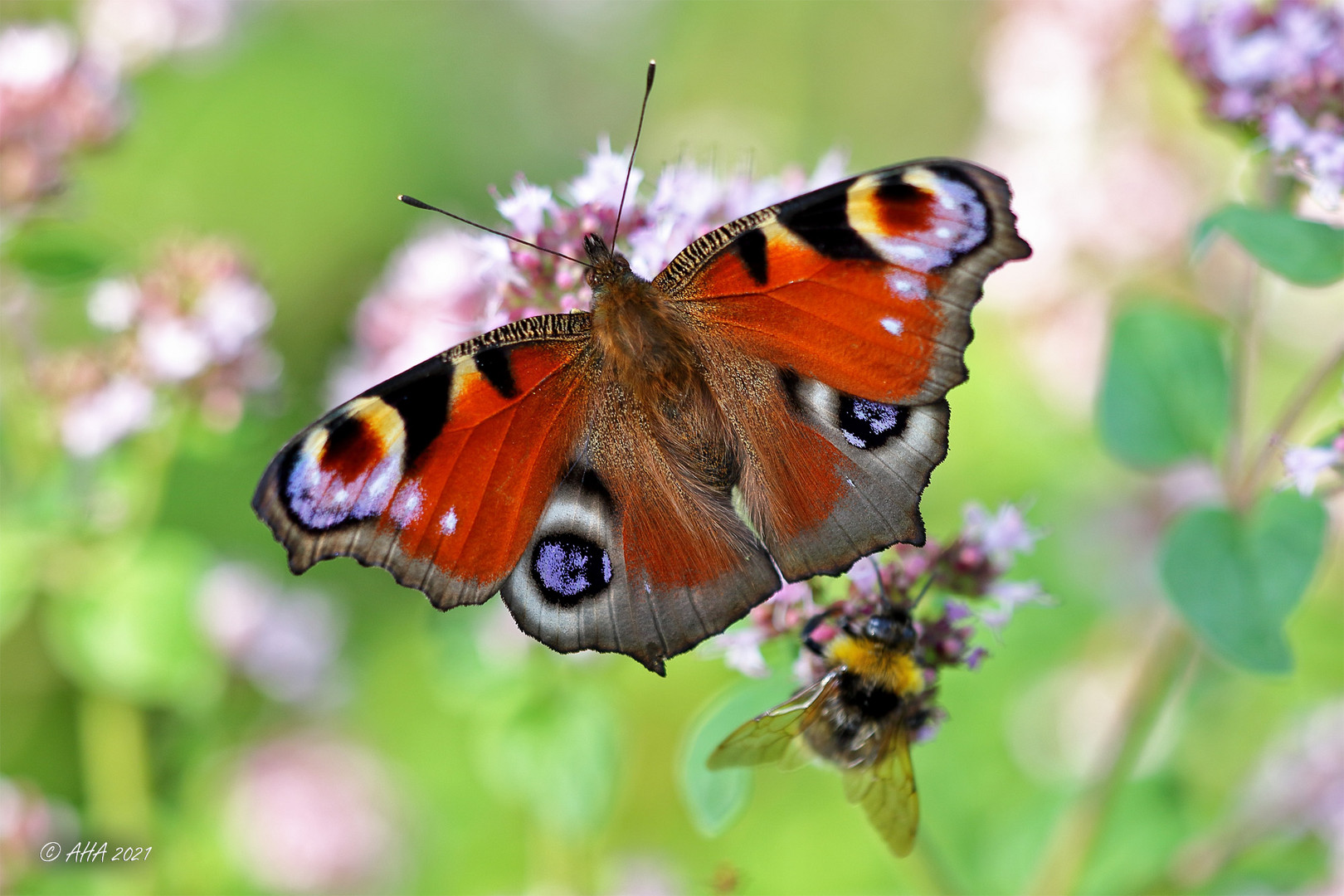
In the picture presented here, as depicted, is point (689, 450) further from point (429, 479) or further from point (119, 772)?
point (119, 772)

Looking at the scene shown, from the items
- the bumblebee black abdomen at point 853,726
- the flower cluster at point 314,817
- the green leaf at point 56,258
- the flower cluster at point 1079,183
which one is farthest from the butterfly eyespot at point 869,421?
the flower cluster at point 314,817

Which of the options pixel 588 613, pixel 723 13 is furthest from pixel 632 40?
pixel 588 613

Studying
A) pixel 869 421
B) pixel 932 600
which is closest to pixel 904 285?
pixel 869 421

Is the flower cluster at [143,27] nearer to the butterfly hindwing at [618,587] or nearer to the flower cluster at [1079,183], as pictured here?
the butterfly hindwing at [618,587]

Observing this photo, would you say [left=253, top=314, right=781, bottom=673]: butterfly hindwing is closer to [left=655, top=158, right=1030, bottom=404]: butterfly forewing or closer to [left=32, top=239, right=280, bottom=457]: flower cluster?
[left=655, top=158, right=1030, bottom=404]: butterfly forewing

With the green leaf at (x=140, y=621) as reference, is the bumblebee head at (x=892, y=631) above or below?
above
